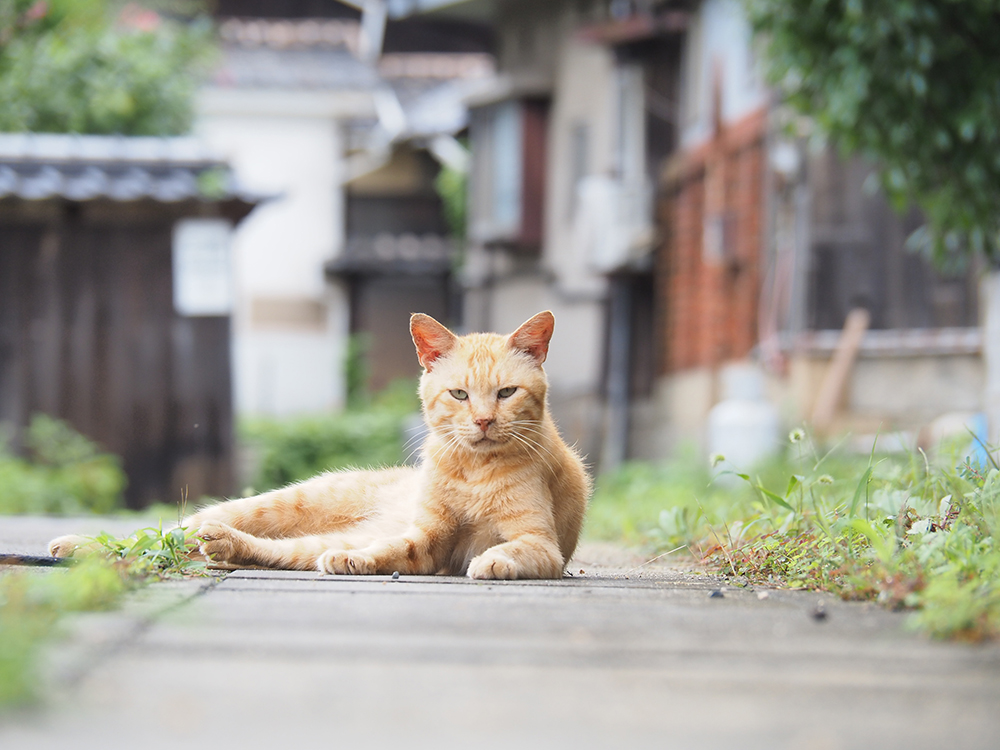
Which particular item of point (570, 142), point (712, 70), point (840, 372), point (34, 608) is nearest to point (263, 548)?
point (34, 608)

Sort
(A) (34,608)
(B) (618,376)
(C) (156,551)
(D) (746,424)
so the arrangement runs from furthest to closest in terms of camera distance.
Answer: (B) (618,376), (D) (746,424), (C) (156,551), (A) (34,608)

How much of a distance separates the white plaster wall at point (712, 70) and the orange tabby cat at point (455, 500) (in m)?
7.77

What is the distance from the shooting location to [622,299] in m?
14.2

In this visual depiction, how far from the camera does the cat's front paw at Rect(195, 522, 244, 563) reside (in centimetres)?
326

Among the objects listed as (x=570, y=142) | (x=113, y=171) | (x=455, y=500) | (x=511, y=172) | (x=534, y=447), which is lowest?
(x=455, y=500)

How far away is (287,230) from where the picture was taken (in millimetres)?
19953

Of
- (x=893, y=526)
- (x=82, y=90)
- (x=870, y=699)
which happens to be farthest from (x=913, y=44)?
(x=82, y=90)

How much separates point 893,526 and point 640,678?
5.54ft

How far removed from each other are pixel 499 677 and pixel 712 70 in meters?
11.2

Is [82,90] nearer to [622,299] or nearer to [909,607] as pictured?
[622,299]

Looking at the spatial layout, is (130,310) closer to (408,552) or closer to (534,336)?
(534,336)

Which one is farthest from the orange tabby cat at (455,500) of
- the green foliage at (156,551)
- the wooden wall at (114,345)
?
the wooden wall at (114,345)

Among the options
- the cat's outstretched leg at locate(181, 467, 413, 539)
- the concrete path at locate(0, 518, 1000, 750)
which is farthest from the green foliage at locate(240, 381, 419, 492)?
the concrete path at locate(0, 518, 1000, 750)

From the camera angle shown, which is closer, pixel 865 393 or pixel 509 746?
pixel 509 746
